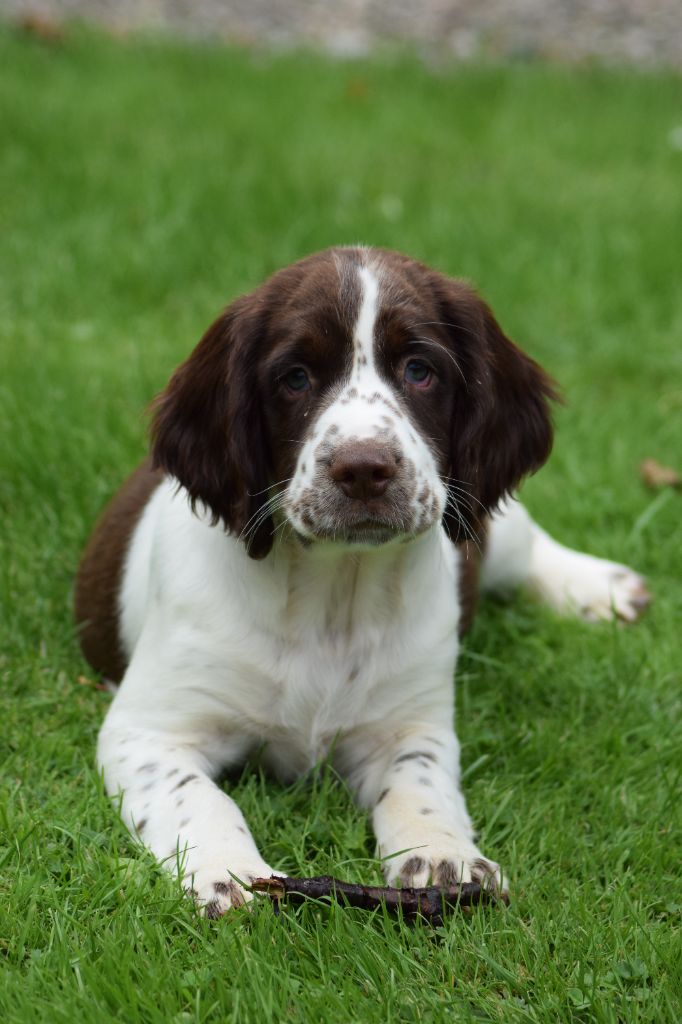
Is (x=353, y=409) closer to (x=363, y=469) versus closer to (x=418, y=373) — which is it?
(x=363, y=469)

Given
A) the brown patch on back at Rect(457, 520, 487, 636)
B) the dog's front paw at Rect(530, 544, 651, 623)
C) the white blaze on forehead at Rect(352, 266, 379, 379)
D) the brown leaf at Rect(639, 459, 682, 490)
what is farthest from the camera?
the brown leaf at Rect(639, 459, 682, 490)

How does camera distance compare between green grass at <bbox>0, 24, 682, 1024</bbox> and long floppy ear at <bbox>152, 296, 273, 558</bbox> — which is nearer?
green grass at <bbox>0, 24, 682, 1024</bbox>

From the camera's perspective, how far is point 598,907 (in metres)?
3.03

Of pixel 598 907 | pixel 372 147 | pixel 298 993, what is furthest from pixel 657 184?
pixel 298 993

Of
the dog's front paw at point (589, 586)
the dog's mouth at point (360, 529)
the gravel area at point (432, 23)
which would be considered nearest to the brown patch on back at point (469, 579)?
the dog's front paw at point (589, 586)

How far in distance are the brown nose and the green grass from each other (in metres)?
0.85

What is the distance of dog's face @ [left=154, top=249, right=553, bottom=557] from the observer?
302cm

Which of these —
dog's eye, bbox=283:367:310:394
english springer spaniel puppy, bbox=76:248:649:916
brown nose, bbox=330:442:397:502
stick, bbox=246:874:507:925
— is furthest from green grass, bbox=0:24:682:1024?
dog's eye, bbox=283:367:310:394

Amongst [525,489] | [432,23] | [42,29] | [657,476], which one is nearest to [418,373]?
[525,489]

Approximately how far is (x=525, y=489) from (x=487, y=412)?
6.58ft

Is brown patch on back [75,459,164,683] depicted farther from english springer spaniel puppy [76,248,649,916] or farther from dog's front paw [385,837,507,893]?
dog's front paw [385,837,507,893]

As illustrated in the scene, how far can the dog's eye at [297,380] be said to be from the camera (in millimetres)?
3182

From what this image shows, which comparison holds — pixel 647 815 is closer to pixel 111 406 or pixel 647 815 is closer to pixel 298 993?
pixel 298 993

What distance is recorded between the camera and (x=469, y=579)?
4191mm
